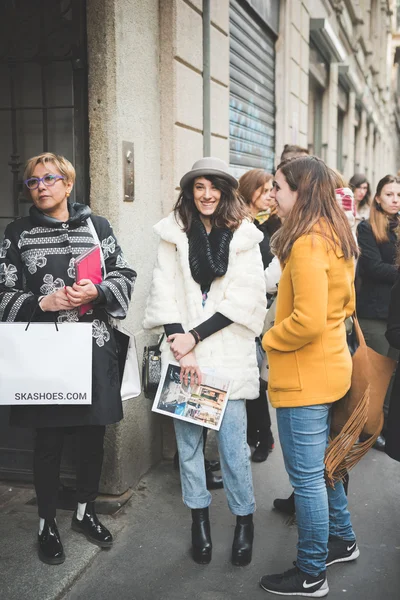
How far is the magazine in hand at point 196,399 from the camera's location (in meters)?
3.27

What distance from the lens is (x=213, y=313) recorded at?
3328 millimetres

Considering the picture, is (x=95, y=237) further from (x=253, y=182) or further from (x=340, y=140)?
(x=340, y=140)

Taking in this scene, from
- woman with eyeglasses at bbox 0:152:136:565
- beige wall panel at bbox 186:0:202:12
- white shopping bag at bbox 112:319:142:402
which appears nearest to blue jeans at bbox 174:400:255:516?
white shopping bag at bbox 112:319:142:402

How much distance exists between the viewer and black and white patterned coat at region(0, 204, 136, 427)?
10.4 ft

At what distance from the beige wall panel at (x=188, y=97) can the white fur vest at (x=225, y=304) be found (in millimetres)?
1499

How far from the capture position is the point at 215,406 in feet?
10.7

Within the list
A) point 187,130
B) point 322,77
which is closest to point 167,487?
point 187,130

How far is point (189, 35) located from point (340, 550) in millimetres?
3526

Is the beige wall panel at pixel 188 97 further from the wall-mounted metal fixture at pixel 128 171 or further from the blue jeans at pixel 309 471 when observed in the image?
the blue jeans at pixel 309 471

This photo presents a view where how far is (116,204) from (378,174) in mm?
24676

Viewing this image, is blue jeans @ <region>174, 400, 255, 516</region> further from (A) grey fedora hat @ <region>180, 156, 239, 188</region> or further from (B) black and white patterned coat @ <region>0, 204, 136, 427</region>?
(A) grey fedora hat @ <region>180, 156, 239, 188</region>

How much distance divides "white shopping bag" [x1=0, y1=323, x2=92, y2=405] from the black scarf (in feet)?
2.07

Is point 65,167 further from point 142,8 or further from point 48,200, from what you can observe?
point 142,8

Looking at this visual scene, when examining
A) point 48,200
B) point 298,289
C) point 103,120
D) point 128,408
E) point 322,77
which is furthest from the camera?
point 322,77
